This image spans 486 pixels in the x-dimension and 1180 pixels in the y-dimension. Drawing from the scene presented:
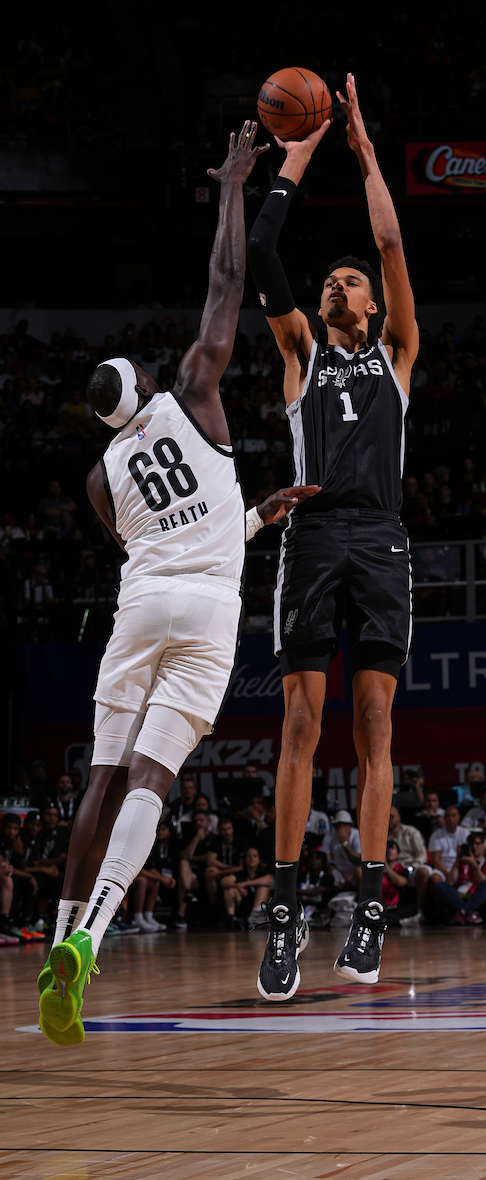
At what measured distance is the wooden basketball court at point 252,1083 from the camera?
3.43 metres

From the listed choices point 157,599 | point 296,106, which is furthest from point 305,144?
point 157,599

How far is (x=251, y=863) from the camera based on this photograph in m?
14.6

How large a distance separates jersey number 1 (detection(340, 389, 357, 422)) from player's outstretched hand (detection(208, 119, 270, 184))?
972 millimetres

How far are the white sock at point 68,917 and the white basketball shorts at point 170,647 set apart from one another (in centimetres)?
71

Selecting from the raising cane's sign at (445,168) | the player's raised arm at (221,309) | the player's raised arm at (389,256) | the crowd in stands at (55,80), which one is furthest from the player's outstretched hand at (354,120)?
the crowd in stands at (55,80)

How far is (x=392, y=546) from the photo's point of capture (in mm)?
4961

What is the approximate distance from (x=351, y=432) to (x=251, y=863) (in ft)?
34.1

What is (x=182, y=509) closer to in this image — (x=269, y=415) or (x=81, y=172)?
(x=269, y=415)

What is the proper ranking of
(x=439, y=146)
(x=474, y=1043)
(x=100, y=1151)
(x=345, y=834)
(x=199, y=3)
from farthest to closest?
(x=199, y=3), (x=439, y=146), (x=345, y=834), (x=474, y=1043), (x=100, y=1151)

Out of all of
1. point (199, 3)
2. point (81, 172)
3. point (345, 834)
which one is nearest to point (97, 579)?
point (345, 834)

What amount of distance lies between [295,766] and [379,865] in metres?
0.53

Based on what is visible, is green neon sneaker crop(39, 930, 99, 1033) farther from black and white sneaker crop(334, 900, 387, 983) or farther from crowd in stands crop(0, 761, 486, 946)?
crowd in stands crop(0, 761, 486, 946)

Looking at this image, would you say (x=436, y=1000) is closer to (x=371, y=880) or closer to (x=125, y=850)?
(x=371, y=880)

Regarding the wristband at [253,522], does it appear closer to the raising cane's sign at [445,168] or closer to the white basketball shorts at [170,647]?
the white basketball shorts at [170,647]
